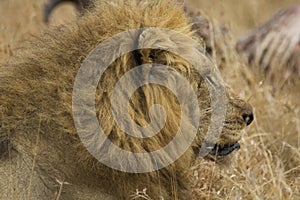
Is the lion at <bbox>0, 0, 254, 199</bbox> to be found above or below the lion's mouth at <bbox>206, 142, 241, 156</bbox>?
above

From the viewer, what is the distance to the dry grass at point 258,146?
12.5ft

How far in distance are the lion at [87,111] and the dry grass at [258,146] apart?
517mm

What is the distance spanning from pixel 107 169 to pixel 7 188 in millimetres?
456

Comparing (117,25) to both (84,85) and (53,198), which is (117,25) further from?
(53,198)

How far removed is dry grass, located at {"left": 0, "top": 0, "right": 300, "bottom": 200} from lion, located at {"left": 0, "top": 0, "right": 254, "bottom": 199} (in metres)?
0.52

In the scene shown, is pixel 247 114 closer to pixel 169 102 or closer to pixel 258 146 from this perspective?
pixel 169 102

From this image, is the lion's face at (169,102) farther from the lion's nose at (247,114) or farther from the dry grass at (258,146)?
the dry grass at (258,146)

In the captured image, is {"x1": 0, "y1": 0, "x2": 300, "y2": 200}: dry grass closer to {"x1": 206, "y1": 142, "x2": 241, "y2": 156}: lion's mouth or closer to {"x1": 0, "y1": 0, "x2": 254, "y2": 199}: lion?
{"x1": 206, "y1": 142, "x2": 241, "y2": 156}: lion's mouth

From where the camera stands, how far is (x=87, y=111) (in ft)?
10.5

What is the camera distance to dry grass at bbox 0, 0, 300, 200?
3801mm

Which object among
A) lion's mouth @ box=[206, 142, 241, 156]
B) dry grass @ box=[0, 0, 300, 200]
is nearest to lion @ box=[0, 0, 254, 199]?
lion's mouth @ box=[206, 142, 241, 156]

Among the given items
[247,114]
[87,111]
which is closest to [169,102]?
[87,111]

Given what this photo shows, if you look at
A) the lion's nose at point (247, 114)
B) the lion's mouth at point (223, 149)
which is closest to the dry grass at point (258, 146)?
the lion's mouth at point (223, 149)

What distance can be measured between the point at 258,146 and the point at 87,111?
5.86 ft
